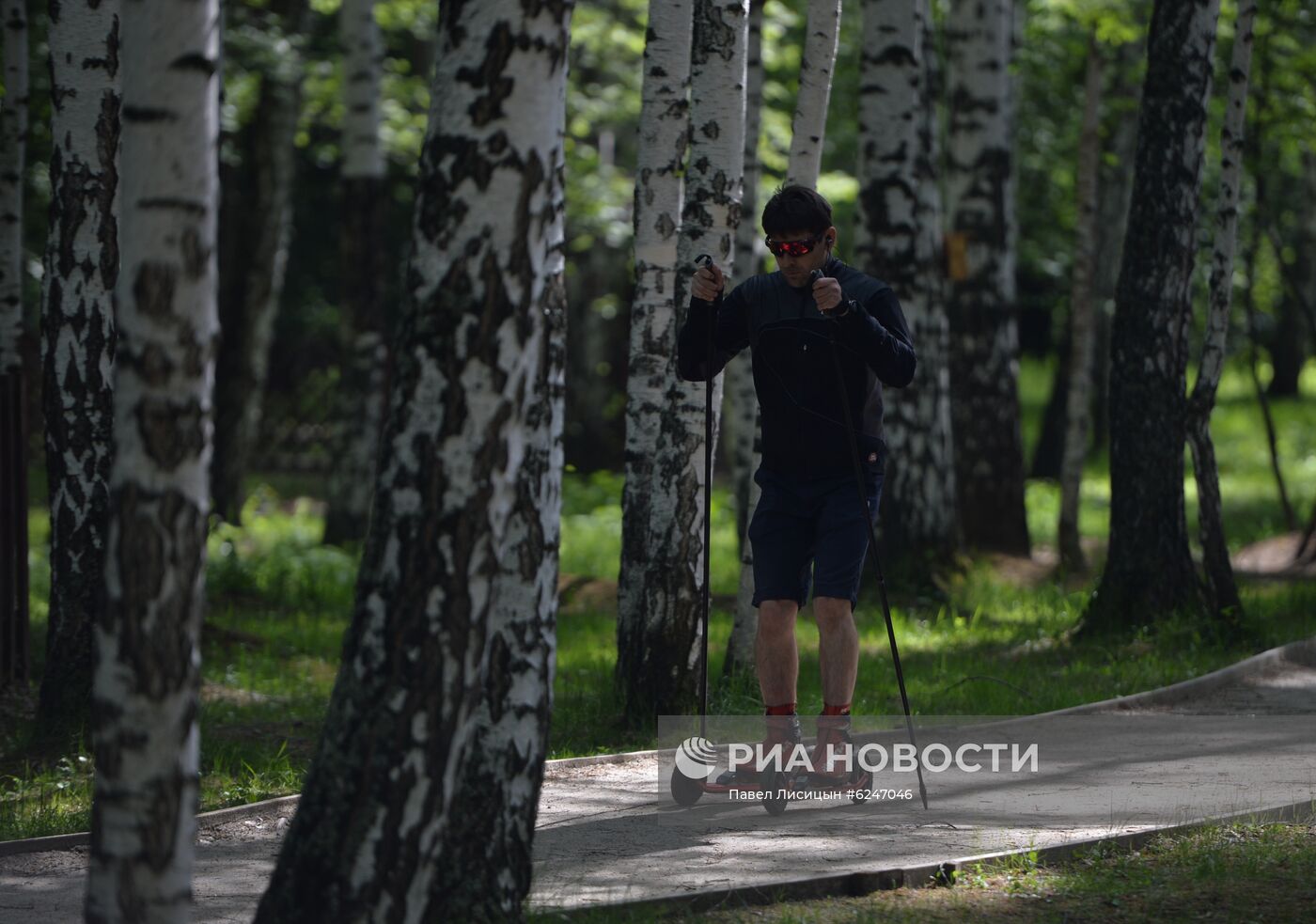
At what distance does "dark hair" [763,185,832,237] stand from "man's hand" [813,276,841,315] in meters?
0.32

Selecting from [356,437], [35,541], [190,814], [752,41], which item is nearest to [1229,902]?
[190,814]

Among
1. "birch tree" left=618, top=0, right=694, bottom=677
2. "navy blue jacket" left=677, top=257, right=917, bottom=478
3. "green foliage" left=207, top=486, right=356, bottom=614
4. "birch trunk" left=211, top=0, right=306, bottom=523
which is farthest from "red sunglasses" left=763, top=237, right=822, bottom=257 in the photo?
Answer: "birch trunk" left=211, top=0, right=306, bottom=523

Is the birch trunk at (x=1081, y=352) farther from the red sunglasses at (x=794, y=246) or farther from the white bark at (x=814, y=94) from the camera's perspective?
the red sunglasses at (x=794, y=246)

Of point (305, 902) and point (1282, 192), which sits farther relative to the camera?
point (1282, 192)

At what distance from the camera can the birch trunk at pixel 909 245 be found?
38.7ft

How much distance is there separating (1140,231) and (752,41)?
3214mm

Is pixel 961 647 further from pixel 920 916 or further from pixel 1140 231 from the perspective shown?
pixel 920 916

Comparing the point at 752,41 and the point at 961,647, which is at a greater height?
the point at 752,41

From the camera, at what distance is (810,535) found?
609 cm

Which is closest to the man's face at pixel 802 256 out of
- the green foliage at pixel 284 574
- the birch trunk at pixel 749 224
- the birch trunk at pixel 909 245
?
the birch trunk at pixel 749 224

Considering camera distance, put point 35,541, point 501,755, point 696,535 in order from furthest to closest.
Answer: point 35,541 → point 696,535 → point 501,755

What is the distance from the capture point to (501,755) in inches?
181

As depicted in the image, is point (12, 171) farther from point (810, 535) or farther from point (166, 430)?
point (166, 430)

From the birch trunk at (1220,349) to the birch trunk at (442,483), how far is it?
6527mm
